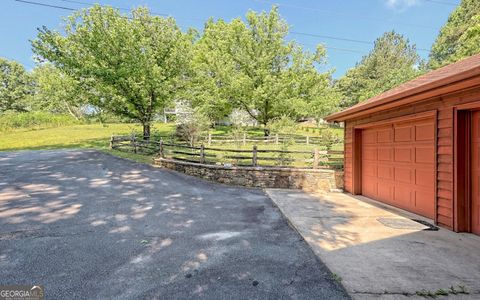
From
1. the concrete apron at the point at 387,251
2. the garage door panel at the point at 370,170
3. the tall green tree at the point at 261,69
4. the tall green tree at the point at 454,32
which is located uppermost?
the tall green tree at the point at 454,32

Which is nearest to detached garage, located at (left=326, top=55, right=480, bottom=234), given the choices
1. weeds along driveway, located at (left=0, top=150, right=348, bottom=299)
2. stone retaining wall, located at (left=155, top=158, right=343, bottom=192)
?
stone retaining wall, located at (left=155, top=158, right=343, bottom=192)

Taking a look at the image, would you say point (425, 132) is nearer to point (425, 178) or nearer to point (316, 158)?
point (425, 178)

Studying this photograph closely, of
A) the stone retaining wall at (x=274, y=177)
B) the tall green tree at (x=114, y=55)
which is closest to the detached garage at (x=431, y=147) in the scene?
the stone retaining wall at (x=274, y=177)

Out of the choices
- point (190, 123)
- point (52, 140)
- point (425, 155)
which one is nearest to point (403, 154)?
point (425, 155)

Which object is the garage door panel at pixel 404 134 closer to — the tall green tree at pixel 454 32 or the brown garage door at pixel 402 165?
the brown garage door at pixel 402 165

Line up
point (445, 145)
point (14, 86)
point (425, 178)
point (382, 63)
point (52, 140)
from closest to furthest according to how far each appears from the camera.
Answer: point (445, 145) → point (425, 178) → point (52, 140) → point (382, 63) → point (14, 86)

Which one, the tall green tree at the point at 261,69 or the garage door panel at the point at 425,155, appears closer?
the garage door panel at the point at 425,155

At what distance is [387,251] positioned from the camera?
342 centimetres

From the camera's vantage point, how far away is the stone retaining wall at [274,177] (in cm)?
874

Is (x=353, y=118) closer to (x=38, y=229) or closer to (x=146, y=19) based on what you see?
(x=38, y=229)

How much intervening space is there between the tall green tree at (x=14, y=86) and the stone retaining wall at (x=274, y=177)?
152ft

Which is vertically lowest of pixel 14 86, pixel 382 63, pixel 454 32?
pixel 14 86
